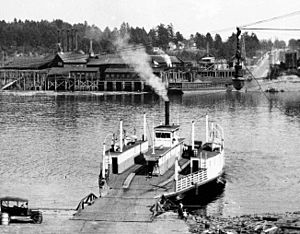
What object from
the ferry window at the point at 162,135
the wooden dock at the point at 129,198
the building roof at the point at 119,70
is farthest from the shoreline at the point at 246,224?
the building roof at the point at 119,70

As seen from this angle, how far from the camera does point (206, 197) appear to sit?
51844 mm

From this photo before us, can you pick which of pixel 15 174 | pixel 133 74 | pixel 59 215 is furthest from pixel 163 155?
pixel 133 74

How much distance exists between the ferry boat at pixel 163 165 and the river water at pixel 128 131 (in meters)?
2.93

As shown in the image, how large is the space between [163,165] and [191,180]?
11.0 ft

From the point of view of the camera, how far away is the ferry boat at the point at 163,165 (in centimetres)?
4781

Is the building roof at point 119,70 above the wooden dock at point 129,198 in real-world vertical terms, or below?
above

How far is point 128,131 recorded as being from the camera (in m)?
93.3

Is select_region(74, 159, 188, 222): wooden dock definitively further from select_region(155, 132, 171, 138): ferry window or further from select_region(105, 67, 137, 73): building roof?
select_region(105, 67, 137, 73): building roof

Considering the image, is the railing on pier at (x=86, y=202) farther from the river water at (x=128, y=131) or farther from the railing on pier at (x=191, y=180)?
the railing on pier at (x=191, y=180)

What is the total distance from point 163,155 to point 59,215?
12917 millimetres

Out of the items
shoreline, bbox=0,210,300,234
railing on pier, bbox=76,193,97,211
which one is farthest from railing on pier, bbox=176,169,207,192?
railing on pier, bbox=76,193,97,211

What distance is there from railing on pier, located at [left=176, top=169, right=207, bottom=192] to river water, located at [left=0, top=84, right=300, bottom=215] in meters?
2.38

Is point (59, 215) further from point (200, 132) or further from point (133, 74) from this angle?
point (133, 74)

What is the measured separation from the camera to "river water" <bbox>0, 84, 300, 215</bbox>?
178 ft
